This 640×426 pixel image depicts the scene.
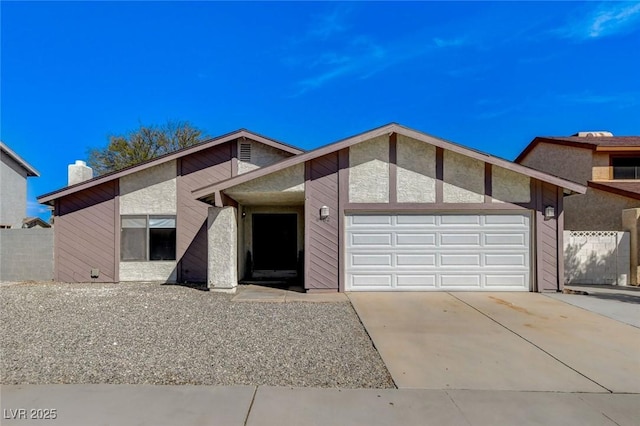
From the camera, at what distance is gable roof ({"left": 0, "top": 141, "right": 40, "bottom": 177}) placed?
18.2m

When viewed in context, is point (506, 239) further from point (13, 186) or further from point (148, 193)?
point (13, 186)

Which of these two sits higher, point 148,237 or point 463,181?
point 463,181

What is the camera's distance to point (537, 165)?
18.4 meters

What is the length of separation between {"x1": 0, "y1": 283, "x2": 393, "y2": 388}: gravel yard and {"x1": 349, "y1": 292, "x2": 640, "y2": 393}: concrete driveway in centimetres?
50

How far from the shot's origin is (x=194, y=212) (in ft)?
38.6

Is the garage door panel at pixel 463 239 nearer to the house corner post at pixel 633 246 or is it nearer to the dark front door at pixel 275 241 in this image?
the dark front door at pixel 275 241

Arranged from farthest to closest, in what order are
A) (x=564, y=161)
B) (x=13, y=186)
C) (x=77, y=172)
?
(x=13, y=186) < (x=564, y=161) < (x=77, y=172)

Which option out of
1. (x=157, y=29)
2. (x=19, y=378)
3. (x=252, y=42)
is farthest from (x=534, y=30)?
(x=19, y=378)

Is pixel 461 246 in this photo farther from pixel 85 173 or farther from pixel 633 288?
pixel 85 173

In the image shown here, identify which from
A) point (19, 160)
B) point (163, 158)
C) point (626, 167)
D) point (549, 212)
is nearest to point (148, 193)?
point (163, 158)

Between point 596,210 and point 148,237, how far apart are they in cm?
1648

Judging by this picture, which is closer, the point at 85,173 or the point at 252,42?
the point at 85,173

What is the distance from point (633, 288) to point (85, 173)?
60.0 feet

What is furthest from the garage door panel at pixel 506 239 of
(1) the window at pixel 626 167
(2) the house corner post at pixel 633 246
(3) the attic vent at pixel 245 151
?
(1) the window at pixel 626 167
